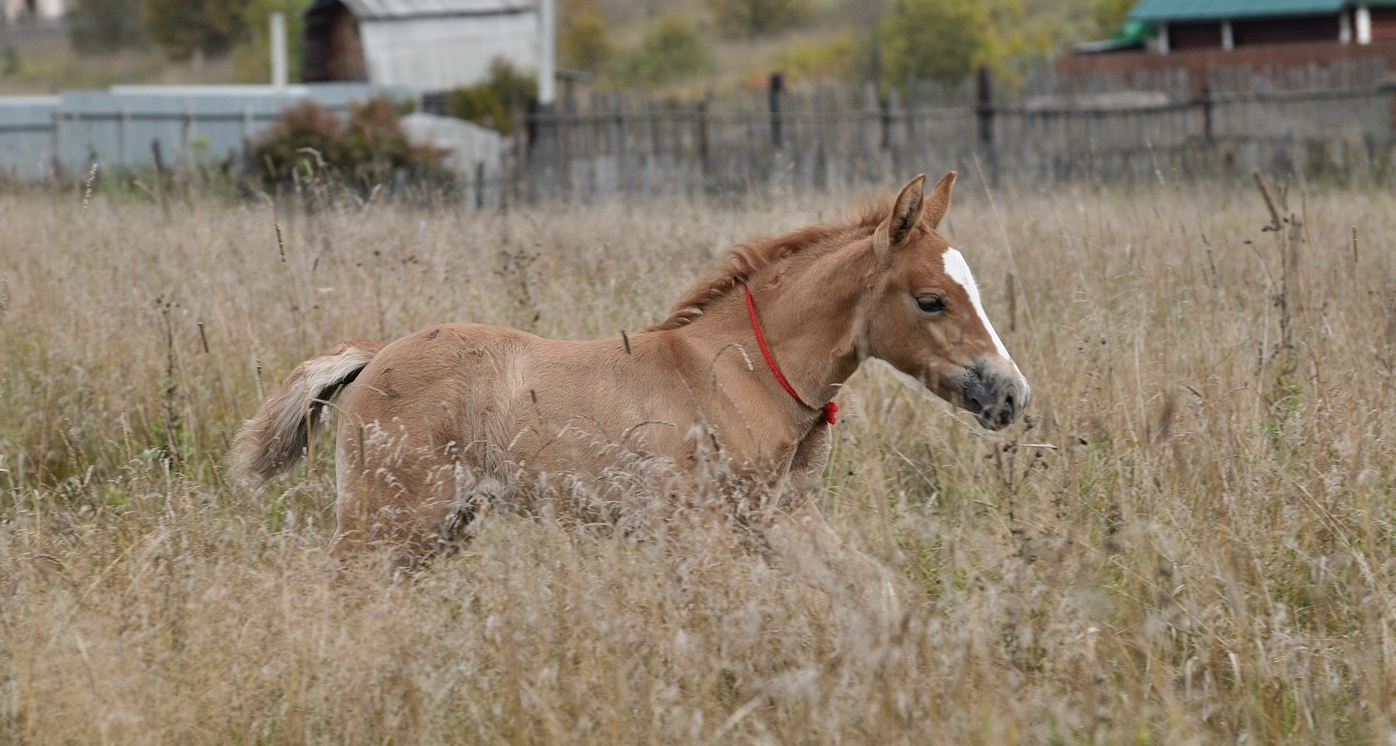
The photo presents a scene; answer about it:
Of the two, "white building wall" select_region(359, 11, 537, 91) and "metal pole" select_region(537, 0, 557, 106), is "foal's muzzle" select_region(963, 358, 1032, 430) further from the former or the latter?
"white building wall" select_region(359, 11, 537, 91)

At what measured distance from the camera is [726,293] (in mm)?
4227

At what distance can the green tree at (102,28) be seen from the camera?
2191 inches

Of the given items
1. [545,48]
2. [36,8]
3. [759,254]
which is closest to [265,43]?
[545,48]

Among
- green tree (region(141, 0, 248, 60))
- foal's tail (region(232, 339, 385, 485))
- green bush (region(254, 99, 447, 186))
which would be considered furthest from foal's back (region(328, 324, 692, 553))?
green tree (region(141, 0, 248, 60))

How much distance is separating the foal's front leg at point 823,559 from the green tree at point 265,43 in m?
36.7

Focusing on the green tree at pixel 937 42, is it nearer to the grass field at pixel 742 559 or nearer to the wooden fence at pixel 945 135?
the wooden fence at pixel 945 135

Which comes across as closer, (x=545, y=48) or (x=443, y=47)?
(x=545, y=48)

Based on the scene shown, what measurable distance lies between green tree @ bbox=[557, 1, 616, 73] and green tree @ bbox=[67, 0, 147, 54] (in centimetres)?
2050

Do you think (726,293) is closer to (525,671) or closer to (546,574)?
(546,574)

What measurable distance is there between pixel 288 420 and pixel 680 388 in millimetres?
1269

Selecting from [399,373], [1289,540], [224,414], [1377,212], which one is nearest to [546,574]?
[399,373]

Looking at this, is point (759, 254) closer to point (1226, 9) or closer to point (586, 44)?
point (1226, 9)

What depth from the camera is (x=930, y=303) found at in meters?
3.85

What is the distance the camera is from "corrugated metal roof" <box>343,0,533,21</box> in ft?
112
